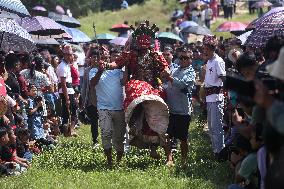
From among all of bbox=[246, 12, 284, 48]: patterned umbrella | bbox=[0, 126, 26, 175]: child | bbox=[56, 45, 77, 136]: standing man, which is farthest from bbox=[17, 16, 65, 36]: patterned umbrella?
bbox=[246, 12, 284, 48]: patterned umbrella

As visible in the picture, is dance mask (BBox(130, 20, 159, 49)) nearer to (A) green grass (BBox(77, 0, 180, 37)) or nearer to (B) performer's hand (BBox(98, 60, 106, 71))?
(B) performer's hand (BBox(98, 60, 106, 71))

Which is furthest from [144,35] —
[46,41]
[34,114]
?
[46,41]

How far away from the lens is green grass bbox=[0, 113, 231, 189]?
9.16 meters

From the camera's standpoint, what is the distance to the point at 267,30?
10.4 m

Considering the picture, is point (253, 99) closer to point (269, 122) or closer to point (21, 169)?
point (269, 122)

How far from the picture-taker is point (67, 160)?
11352 mm

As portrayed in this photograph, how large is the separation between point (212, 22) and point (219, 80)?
1151 inches

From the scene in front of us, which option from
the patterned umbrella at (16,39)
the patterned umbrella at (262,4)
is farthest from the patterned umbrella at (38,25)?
the patterned umbrella at (262,4)

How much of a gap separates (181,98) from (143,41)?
108 cm

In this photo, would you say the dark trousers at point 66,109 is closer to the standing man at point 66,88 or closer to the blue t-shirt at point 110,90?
the standing man at point 66,88

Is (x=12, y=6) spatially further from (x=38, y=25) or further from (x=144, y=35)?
(x=38, y=25)

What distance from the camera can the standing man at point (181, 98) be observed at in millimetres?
10570

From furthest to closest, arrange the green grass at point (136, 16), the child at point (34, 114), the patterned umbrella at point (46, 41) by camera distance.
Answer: the green grass at point (136, 16), the patterned umbrella at point (46, 41), the child at point (34, 114)

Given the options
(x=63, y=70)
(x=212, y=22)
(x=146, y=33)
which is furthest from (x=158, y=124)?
(x=212, y=22)
